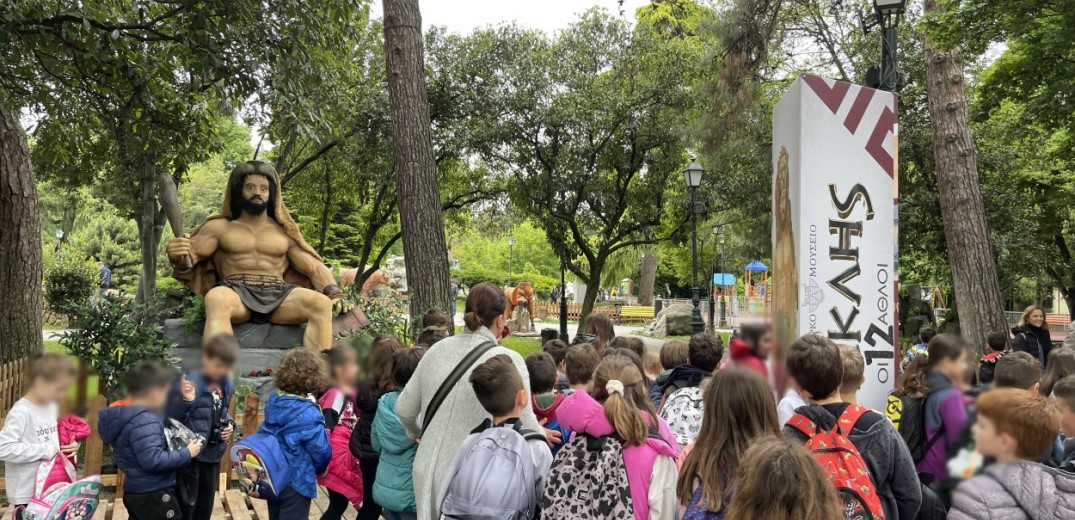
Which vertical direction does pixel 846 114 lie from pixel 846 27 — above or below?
below

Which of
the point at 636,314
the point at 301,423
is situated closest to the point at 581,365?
the point at 301,423

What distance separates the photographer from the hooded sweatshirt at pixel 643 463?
309 centimetres

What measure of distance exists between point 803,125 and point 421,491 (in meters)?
2.70

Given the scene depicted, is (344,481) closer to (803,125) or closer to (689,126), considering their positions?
(803,125)

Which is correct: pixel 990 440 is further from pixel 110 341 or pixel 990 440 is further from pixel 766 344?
pixel 110 341

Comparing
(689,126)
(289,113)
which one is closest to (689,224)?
(689,126)

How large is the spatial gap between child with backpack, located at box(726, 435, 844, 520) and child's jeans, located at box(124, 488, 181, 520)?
2.78m

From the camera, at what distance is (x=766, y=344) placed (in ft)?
4.83

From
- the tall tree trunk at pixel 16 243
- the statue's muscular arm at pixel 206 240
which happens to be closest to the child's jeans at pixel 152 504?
the statue's muscular arm at pixel 206 240

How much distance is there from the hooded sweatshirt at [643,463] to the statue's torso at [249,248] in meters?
6.08

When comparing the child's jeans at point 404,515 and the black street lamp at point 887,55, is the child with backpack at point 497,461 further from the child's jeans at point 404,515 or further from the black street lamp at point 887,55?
the black street lamp at point 887,55

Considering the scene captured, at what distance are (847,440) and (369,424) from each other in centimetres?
271

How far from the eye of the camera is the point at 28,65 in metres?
7.00

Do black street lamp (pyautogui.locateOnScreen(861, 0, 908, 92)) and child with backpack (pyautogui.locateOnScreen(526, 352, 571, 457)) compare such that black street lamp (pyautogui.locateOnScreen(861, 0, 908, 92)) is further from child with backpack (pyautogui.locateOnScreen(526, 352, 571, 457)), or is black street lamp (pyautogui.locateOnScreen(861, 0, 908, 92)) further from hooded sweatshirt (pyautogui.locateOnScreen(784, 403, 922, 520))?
hooded sweatshirt (pyautogui.locateOnScreen(784, 403, 922, 520))
